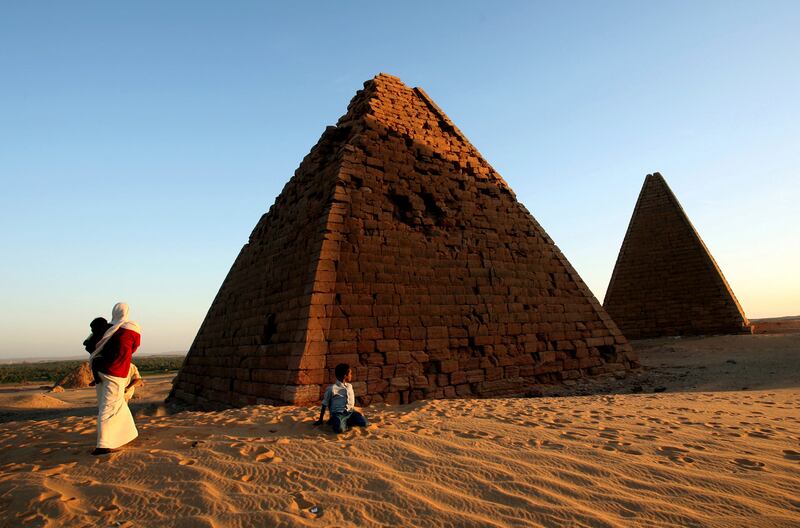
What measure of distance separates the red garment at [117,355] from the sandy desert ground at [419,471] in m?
0.65

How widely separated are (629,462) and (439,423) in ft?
6.20

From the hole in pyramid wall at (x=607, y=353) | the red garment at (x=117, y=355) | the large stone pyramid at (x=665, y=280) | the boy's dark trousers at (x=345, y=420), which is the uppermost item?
the large stone pyramid at (x=665, y=280)

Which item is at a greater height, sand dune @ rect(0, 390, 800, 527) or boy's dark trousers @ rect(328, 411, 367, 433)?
boy's dark trousers @ rect(328, 411, 367, 433)

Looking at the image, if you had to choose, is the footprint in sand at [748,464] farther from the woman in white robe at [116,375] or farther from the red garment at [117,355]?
the red garment at [117,355]

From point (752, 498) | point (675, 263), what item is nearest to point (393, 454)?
point (752, 498)

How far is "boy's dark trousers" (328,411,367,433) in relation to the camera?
4.27 m

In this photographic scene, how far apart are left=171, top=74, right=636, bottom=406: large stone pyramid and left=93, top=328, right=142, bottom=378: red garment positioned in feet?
8.98

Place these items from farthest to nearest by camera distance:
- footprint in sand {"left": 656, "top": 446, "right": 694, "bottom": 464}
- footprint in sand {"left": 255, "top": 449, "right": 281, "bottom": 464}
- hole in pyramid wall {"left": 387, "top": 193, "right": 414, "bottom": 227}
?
hole in pyramid wall {"left": 387, "top": 193, "right": 414, "bottom": 227} → footprint in sand {"left": 255, "top": 449, "right": 281, "bottom": 464} → footprint in sand {"left": 656, "top": 446, "right": 694, "bottom": 464}

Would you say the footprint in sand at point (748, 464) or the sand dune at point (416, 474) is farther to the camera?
the footprint in sand at point (748, 464)

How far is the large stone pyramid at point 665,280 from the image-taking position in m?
16.4

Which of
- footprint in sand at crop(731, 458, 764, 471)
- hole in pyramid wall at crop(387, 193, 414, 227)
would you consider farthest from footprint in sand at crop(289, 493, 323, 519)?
hole in pyramid wall at crop(387, 193, 414, 227)

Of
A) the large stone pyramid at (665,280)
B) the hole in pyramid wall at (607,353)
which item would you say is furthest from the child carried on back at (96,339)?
the large stone pyramid at (665,280)

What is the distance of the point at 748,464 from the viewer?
3.17 m

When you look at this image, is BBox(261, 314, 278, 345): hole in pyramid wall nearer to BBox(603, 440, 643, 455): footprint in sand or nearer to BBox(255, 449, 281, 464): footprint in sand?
BBox(255, 449, 281, 464): footprint in sand
